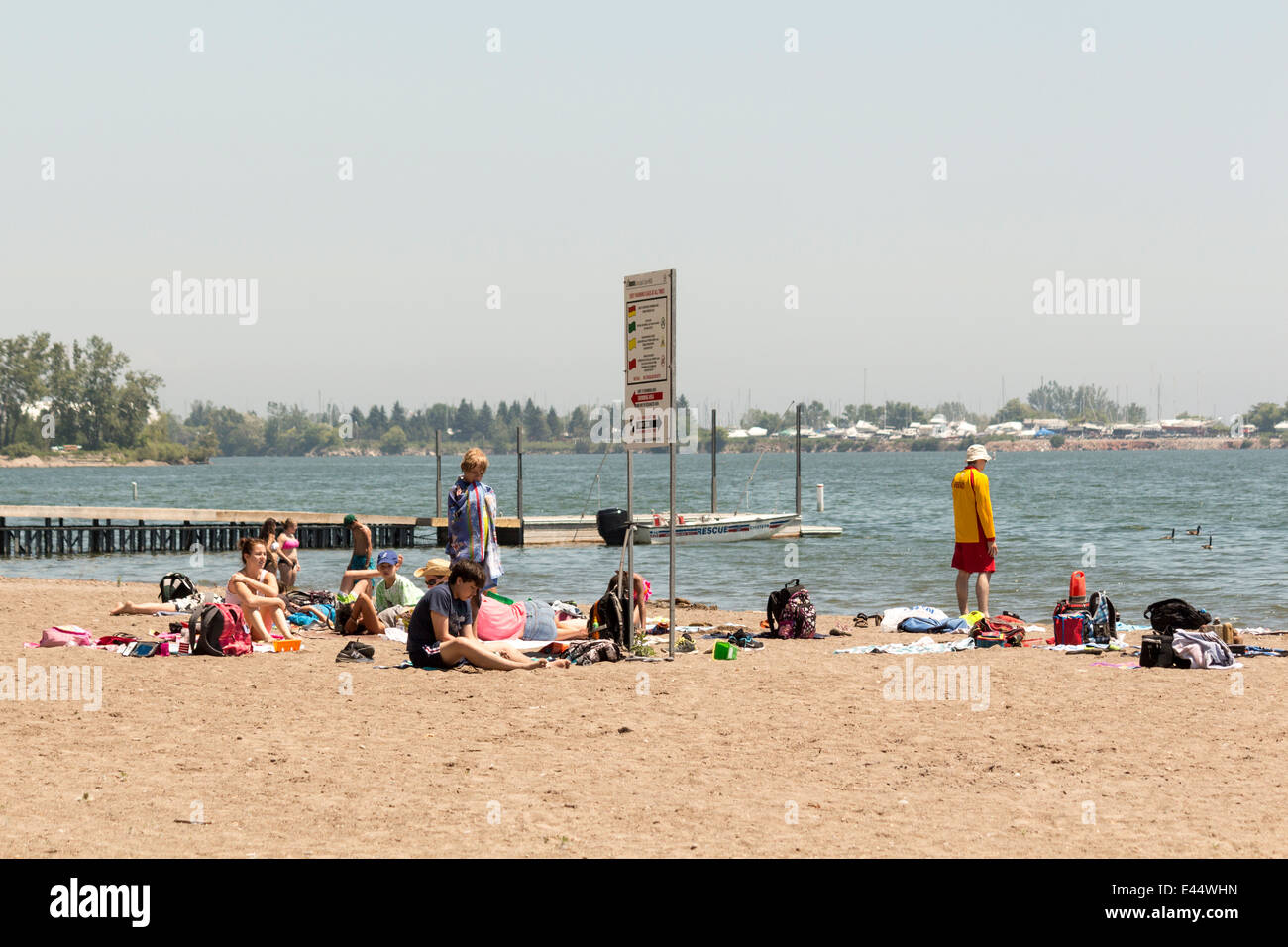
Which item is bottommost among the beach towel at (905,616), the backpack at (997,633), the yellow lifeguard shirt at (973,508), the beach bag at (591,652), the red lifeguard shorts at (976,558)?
the beach towel at (905,616)

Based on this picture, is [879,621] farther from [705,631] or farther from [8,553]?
[8,553]

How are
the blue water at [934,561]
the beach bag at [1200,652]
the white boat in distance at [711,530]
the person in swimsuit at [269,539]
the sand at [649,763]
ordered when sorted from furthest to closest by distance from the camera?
1. the white boat in distance at [711,530]
2. the blue water at [934,561]
3. the person in swimsuit at [269,539]
4. the beach bag at [1200,652]
5. the sand at [649,763]

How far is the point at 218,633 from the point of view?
451 inches

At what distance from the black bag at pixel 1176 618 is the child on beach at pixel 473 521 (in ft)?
20.4

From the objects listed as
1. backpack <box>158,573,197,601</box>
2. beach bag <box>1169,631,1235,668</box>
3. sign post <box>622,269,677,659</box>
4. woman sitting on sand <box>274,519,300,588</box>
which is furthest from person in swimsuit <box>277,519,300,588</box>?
beach bag <box>1169,631,1235,668</box>

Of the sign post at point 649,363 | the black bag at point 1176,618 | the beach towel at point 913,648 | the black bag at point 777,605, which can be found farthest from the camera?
the black bag at point 777,605

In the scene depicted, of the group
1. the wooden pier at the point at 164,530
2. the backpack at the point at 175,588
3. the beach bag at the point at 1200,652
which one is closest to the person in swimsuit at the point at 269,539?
the backpack at the point at 175,588

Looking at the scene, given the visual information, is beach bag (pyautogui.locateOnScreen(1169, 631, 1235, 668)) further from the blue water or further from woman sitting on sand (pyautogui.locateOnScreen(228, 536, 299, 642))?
woman sitting on sand (pyautogui.locateOnScreen(228, 536, 299, 642))

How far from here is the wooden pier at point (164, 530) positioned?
125 ft

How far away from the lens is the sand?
555 cm
